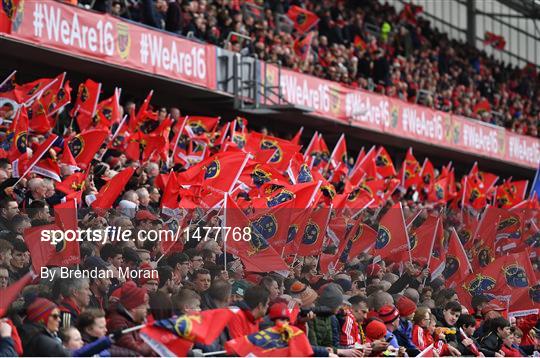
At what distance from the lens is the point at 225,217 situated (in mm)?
11688

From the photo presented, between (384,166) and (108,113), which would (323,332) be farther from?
(384,166)

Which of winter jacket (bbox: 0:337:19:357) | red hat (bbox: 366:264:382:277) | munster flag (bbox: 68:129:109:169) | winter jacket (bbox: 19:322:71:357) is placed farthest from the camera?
munster flag (bbox: 68:129:109:169)

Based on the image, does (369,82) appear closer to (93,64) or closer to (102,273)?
(93,64)

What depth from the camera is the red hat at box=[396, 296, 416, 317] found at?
41.0 ft

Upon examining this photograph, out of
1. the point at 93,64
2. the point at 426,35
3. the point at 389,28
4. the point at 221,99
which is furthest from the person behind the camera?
the point at 426,35

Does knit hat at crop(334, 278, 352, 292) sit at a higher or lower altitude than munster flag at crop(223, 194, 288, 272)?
lower

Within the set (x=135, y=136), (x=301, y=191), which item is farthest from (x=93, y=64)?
(x=301, y=191)

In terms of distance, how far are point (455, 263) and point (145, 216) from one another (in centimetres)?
421

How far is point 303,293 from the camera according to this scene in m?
11.3

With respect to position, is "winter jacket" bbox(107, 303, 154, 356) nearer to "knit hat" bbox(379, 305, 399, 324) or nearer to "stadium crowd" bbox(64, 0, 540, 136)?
"knit hat" bbox(379, 305, 399, 324)

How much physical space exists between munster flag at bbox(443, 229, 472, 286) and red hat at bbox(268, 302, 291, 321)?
368 centimetres

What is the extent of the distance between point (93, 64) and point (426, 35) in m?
20.4

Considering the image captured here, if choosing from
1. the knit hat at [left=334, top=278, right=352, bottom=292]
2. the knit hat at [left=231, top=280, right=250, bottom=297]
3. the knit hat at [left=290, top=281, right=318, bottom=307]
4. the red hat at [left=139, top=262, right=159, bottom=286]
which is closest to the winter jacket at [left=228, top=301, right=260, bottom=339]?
the knit hat at [left=231, top=280, right=250, bottom=297]

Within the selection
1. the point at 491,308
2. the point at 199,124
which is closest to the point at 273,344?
the point at 491,308
